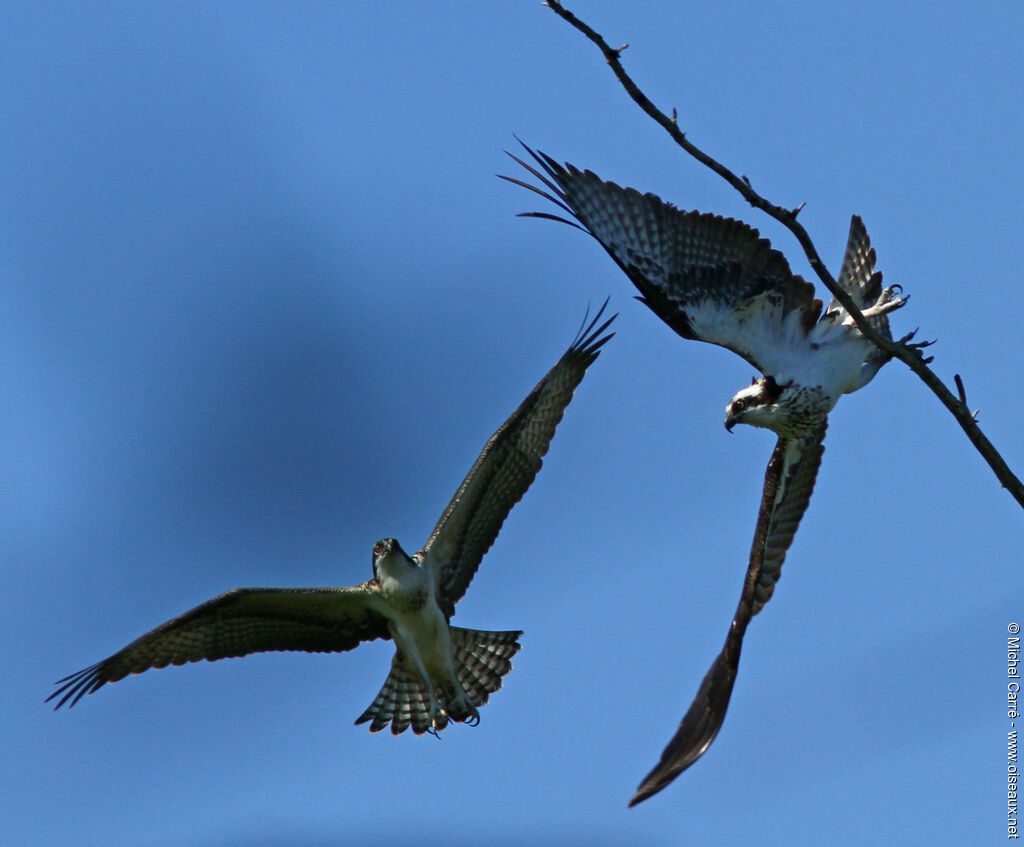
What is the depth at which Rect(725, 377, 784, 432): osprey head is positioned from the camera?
870 centimetres

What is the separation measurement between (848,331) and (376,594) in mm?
3866

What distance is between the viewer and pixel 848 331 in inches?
339

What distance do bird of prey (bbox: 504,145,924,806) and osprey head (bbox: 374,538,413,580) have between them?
2.47 meters

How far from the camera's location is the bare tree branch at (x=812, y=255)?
626cm

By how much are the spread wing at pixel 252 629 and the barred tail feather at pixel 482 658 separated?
72cm

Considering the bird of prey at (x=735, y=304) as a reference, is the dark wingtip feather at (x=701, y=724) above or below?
below

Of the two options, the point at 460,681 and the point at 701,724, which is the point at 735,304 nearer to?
the point at 701,724

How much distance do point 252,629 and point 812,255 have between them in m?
5.51

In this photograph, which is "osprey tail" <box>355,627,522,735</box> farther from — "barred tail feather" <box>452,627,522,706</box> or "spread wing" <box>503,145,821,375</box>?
"spread wing" <box>503,145,821,375</box>

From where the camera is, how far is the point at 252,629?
10.5 m

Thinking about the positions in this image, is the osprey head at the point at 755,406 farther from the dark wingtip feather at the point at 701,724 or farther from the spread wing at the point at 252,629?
the spread wing at the point at 252,629

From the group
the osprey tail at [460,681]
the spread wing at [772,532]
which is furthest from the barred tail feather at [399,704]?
the spread wing at [772,532]

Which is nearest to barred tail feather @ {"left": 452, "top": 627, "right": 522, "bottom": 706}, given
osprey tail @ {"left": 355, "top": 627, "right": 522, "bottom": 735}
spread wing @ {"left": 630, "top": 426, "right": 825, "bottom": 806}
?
osprey tail @ {"left": 355, "top": 627, "right": 522, "bottom": 735}

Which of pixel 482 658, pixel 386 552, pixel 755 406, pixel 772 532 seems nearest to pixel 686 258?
pixel 755 406
